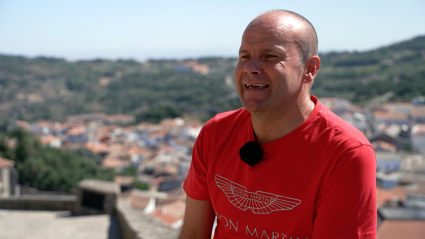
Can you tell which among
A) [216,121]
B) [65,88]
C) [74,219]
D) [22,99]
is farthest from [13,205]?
[65,88]

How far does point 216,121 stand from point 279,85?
44 cm

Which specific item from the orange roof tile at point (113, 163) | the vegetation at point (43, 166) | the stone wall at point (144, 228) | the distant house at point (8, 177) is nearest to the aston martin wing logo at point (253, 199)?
the stone wall at point (144, 228)

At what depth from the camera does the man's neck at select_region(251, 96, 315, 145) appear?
145 cm

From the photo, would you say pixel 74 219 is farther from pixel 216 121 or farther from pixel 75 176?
pixel 75 176

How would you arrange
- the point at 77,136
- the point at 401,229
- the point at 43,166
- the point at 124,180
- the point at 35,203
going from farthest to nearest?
the point at 77,136 → the point at 124,180 → the point at 43,166 → the point at 35,203 → the point at 401,229

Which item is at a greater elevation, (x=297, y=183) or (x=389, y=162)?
(x=297, y=183)

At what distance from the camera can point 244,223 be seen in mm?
1477

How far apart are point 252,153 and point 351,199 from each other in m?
0.38

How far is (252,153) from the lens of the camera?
1.45 meters

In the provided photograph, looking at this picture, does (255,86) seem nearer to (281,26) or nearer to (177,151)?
(281,26)

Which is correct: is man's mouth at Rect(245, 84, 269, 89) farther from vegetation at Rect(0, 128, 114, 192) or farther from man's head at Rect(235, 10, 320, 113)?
vegetation at Rect(0, 128, 114, 192)

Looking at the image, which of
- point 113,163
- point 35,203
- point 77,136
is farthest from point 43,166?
point 77,136

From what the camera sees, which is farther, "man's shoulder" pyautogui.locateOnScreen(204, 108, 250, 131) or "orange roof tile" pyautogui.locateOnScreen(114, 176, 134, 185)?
"orange roof tile" pyautogui.locateOnScreen(114, 176, 134, 185)

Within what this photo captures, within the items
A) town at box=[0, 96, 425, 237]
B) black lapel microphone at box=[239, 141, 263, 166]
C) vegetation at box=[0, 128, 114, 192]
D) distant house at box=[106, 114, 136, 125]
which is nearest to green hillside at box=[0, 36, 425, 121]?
distant house at box=[106, 114, 136, 125]
